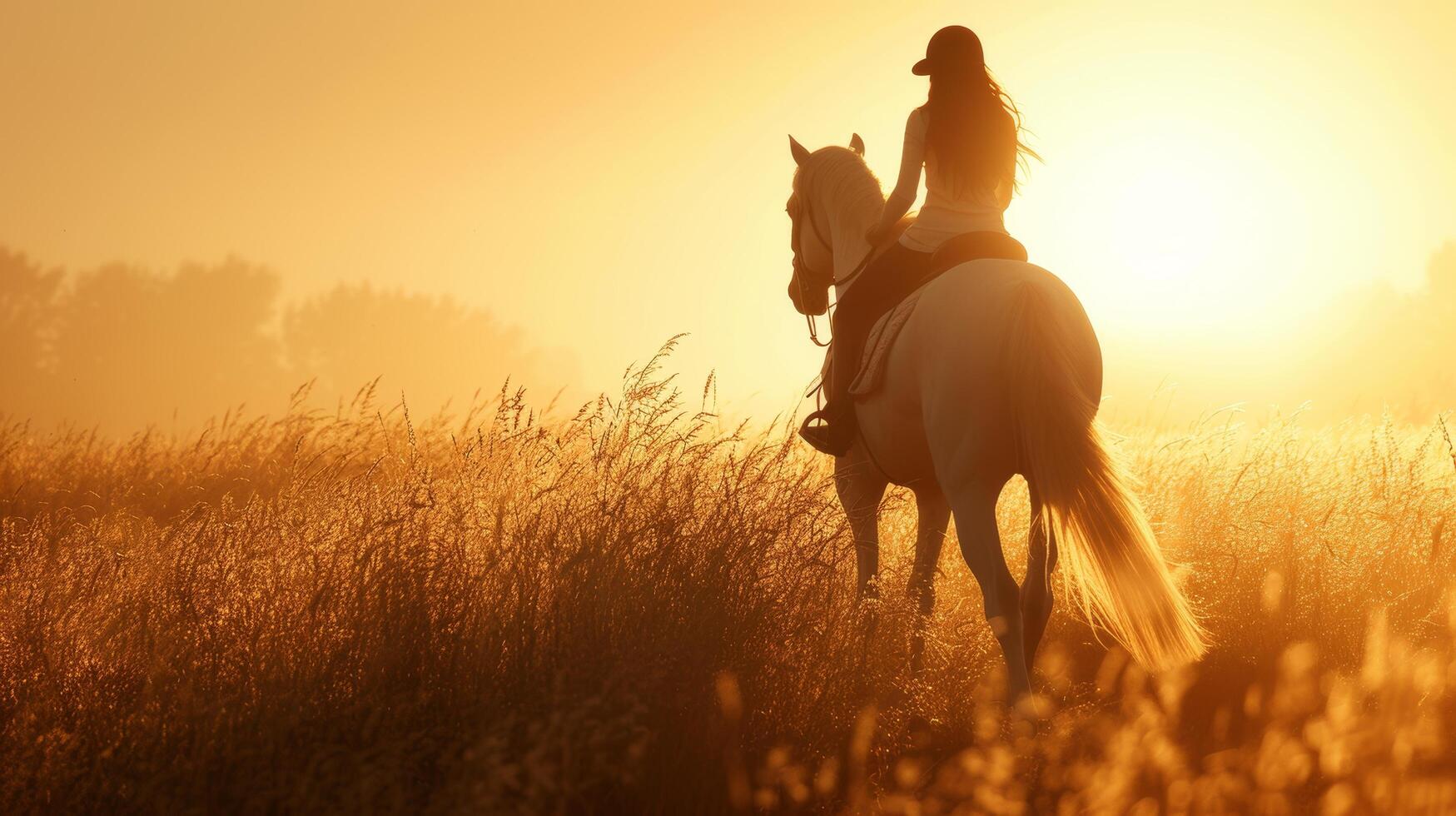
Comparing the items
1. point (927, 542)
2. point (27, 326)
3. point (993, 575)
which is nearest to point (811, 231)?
point (927, 542)

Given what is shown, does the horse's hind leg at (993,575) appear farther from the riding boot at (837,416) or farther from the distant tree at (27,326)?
the distant tree at (27,326)

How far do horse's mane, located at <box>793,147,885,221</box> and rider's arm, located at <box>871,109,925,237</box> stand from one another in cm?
41

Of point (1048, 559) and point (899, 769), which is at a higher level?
point (1048, 559)

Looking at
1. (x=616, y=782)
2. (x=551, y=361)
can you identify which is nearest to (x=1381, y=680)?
(x=616, y=782)

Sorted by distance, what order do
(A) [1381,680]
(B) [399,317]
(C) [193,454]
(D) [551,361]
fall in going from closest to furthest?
(A) [1381,680] < (C) [193,454] < (B) [399,317] < (D) [551,361]

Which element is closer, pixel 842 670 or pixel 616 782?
pixel 616 782

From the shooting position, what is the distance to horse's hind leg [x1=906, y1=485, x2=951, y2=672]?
500 centimetres

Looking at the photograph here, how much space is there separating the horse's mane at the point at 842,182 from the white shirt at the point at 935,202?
510mm

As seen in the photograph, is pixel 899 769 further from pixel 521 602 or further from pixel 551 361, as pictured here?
pixel 551 361

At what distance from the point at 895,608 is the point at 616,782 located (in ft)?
4.76

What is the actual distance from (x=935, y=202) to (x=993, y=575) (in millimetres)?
1760

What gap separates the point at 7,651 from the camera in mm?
3984

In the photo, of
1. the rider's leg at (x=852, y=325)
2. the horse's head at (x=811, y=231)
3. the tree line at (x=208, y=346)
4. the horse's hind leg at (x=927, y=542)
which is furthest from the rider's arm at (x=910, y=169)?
the tree line at (x=208, y=346)

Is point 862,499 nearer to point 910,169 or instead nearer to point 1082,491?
point 1082,491
